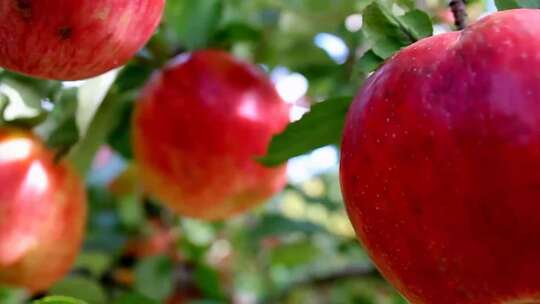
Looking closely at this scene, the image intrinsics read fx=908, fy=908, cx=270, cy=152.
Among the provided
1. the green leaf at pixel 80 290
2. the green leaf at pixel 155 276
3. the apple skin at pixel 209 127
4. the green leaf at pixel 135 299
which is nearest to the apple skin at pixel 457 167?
the green leaf at pixel 135 299

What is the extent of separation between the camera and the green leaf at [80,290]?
143 cm

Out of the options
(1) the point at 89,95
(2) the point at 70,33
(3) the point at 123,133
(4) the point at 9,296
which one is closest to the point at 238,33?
(3) the point at 123,133

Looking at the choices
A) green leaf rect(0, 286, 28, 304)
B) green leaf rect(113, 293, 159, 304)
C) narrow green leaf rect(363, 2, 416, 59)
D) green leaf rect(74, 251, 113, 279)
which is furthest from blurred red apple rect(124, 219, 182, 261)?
narrow green leaf rect(363, 2, 416, 59)

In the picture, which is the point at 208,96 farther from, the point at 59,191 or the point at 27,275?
the point at 27,275

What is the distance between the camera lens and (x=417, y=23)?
0.86 m

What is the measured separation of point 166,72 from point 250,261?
0.66 m

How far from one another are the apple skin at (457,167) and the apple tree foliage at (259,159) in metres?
0.14

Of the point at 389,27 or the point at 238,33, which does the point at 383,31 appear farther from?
the point at 238,33

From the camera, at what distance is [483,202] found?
26.3 inches

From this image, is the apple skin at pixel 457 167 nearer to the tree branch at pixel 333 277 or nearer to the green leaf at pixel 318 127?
the green leaf at pixel 318 127

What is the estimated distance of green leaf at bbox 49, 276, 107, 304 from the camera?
1435 mm

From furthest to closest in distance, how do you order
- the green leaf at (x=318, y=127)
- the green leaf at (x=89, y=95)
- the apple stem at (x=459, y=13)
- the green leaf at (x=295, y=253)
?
the green leaf at (x=295, y=253) < the green leaf at (x=89, y=95) < the green leaf at (x=318, y=127) < the apple stem at (x=459, y=13)

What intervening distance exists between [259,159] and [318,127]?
0.11m

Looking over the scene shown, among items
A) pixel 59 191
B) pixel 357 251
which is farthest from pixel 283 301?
pixel 59 191
